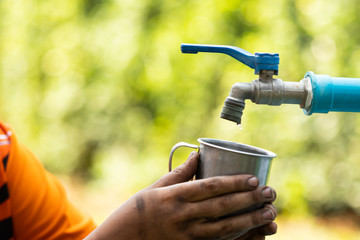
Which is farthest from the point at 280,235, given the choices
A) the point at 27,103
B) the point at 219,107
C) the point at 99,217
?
the point at 27,103

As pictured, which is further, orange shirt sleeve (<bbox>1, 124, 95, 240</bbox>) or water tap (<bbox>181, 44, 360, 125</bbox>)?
orange shirt sleeve (<bbox>1, 124, 95, 240</bbox>)

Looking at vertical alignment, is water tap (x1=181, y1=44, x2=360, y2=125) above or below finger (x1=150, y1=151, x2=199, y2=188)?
above

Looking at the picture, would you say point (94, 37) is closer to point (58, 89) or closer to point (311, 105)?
point (58, 89)

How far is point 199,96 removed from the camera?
3.82m

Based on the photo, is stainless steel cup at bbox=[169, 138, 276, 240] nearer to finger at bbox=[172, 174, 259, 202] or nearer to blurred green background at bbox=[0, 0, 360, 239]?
finger at bbox=[172, 174, 259, 202]

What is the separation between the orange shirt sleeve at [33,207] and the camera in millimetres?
1678

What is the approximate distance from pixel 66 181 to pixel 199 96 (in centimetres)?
209

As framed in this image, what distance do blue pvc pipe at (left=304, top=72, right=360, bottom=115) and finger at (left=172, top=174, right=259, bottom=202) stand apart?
28 cm

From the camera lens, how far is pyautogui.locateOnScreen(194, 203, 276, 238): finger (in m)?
1.02

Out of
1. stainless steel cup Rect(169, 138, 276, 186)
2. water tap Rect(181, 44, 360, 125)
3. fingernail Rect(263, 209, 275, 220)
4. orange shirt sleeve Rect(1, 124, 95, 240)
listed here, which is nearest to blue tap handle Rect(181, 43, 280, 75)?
water tap Rect(181, 44, 360, 125)

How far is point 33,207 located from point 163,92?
2435 millimetres

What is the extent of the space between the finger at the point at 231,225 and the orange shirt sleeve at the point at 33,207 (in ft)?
2.79

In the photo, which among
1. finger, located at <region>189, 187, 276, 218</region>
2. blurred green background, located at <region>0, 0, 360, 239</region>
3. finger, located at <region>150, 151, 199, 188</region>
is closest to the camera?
finger, located at <region>189, 187, 276, 218</region>

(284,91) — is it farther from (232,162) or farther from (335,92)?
(232,162)
